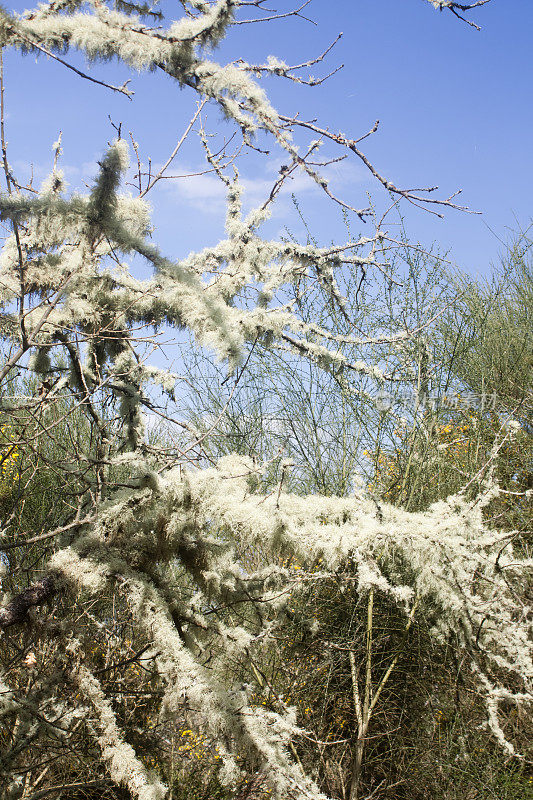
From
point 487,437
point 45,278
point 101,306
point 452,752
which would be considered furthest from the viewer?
point 487,437

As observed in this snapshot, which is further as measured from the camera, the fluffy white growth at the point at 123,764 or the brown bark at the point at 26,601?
the brown bark at the point at 26,601

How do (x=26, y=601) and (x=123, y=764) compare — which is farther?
(x=26, y=601)

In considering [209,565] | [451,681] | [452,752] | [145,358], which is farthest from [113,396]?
[452,752]

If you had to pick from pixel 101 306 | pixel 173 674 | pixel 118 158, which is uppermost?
pixel 118 158

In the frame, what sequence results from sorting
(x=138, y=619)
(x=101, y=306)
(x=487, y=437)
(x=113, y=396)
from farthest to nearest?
(x=487, y=437)
(x=113, y=396)
(x=101, y=306)
(x=138, y=619)

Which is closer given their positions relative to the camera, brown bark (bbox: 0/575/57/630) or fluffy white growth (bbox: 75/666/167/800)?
fluffy white growth (bbox: 75/666/167/800)

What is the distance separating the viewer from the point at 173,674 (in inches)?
60.4

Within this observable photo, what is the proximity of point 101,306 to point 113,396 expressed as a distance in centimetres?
40

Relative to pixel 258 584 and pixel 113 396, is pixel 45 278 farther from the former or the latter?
pixel 258 584

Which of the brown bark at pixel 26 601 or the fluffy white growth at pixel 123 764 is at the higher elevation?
the brown bark at pixel 26 601

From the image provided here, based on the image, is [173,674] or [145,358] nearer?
[173,674]

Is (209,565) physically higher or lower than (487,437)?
lower

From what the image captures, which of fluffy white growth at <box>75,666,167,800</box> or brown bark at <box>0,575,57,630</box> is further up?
brown bark at <box>0,575,57,630</box>

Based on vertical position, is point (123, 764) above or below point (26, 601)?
below
